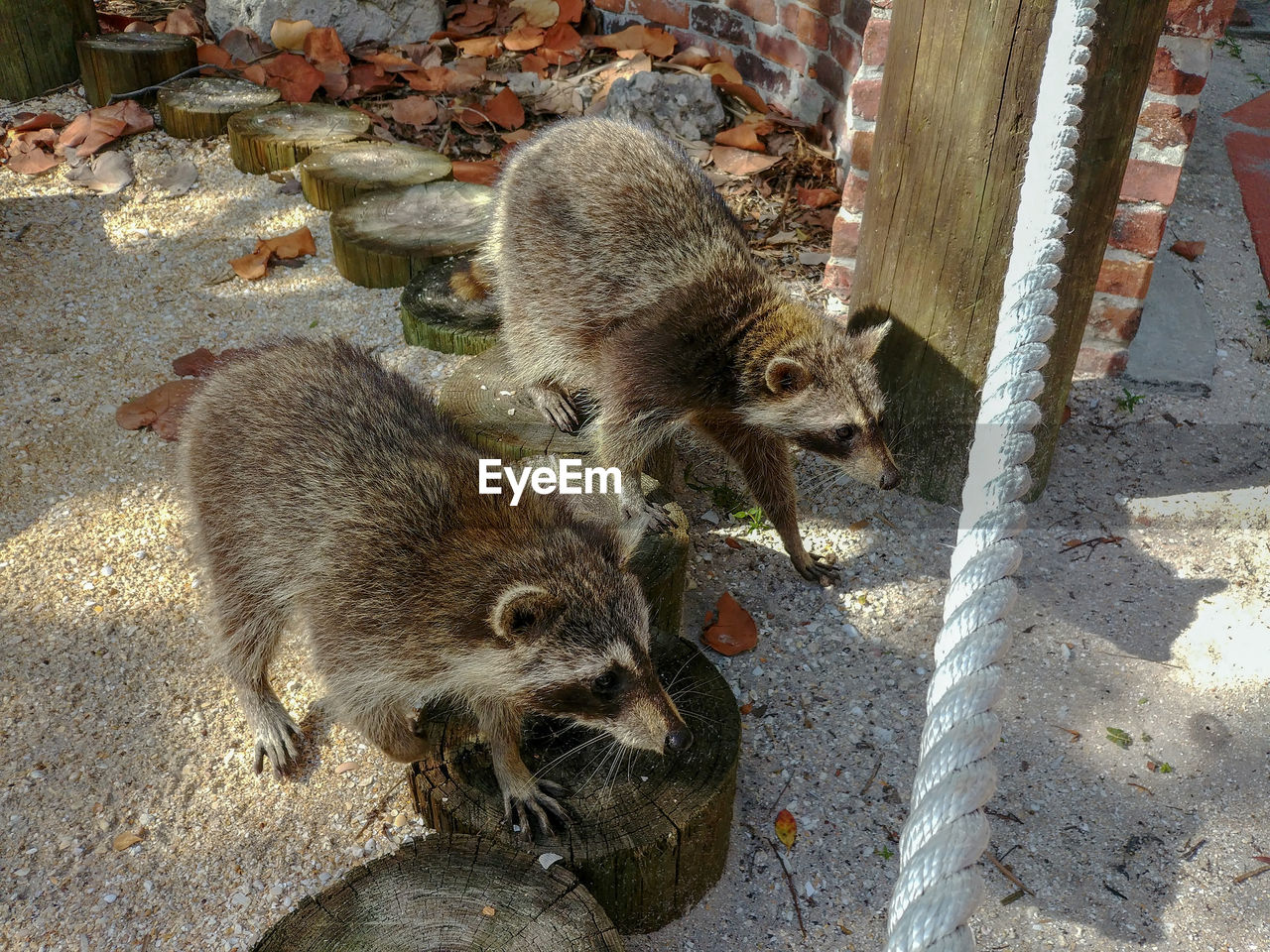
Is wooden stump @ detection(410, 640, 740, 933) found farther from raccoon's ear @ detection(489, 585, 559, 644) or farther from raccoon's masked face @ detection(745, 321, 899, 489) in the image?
raccoon's masked face @ detection(745, 321, 899, 489)

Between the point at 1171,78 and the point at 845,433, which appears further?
the point at 1171,78

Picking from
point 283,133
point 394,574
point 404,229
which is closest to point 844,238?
point 404,229

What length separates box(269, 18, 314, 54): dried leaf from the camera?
648cm

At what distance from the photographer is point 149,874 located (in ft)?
8.63

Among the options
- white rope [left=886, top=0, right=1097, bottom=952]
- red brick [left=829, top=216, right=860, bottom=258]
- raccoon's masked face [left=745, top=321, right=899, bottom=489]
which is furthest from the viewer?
red brick [left=829, top=216, right=860, bottom=258]

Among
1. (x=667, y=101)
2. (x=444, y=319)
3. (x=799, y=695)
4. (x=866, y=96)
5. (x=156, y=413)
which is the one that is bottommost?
(x=799, y=695)

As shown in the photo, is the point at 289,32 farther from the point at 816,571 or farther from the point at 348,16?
the point at 816,571

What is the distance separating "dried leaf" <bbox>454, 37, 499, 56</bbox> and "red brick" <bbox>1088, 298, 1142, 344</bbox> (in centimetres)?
420

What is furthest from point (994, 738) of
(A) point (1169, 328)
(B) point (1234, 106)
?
(B) point (1234, 106)

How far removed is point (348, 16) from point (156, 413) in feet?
11.9

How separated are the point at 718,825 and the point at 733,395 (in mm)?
1573

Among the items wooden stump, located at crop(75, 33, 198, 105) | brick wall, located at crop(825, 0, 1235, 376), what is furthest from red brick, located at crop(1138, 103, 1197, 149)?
wooden stump, located at crop(75, 33, 198, 105)

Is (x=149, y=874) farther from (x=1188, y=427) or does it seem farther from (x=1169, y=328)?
(x=1169, y=328)

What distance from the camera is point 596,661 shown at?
98.0 inches
